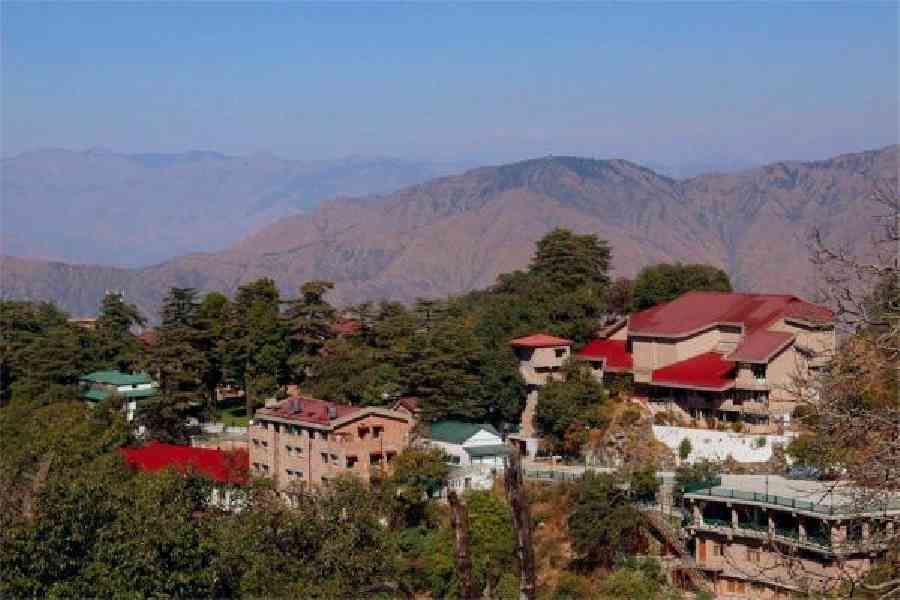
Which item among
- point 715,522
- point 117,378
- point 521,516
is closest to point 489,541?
point 715,522

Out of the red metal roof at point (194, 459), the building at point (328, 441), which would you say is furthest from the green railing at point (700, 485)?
the red metal roof at point (194, 459)

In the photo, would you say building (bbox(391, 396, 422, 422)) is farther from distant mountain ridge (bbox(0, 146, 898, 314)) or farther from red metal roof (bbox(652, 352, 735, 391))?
distant mountain ridge (bbox(0, 146, 898, 314))

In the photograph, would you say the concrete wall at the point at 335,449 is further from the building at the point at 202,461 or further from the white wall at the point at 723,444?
the white wall at the point at 723,444

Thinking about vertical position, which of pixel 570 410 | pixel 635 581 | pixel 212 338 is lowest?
pixel 635 581

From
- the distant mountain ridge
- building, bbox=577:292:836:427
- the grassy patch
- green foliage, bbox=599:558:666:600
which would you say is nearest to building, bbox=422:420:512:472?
building, bbox=577:292:836:427

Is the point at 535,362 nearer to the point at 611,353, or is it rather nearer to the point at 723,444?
the point at 611,353

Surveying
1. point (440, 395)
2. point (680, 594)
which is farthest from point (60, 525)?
point (440, 395)
